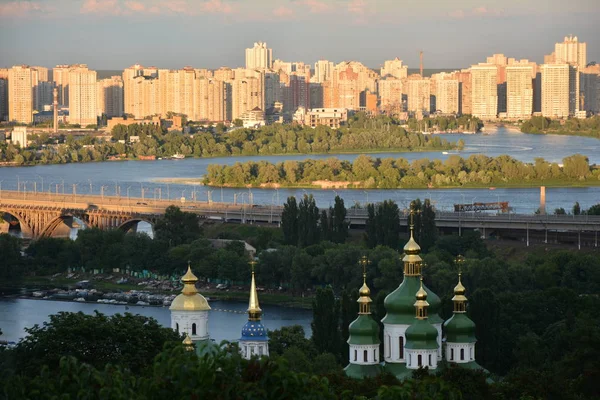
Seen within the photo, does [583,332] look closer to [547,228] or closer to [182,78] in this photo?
[547,228]

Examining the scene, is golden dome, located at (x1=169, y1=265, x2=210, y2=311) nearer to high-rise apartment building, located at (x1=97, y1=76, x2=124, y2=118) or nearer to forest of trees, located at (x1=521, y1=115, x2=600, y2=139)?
forest of trees, located at (x1=521, y1=115, x2=600, y2=139)

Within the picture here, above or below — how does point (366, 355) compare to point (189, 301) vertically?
below

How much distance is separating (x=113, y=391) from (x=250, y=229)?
14121mm

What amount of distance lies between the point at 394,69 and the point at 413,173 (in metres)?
57.4

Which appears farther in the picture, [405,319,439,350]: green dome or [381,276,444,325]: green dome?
[381,276,444,325]: green dome

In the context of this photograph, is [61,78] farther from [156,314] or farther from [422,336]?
[422,336]

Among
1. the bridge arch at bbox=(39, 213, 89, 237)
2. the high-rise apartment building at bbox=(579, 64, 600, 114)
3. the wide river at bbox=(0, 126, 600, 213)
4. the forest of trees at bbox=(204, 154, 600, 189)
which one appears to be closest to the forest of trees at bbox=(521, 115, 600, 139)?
the wide river at bbox=(0, 126, 600, 213)

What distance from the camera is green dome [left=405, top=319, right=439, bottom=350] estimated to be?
8969 mm

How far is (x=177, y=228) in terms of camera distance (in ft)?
62.3

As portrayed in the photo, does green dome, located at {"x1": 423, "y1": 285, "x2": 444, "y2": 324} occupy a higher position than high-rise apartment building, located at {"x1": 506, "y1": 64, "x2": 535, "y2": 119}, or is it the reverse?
high-rise apartment building, located at {"x1": 506, "y1": 64, "x2": 535, "y2": 119}

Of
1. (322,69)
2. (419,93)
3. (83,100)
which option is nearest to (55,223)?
(83,100)

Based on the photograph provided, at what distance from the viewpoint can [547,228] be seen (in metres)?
18.3

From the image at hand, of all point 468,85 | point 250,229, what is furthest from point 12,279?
point 468,85

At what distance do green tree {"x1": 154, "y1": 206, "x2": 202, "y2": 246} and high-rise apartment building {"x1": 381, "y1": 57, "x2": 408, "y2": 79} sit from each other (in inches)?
2554
